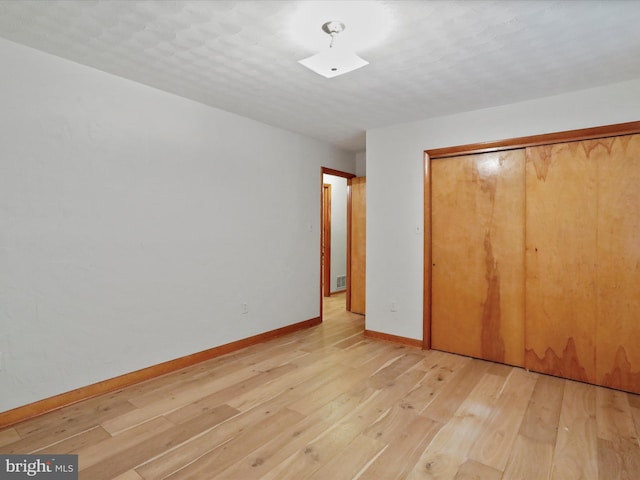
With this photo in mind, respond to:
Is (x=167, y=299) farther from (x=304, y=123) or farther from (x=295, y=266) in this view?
(x=304, y=123)

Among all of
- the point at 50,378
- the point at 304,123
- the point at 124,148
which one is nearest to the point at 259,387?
the point at 50,378

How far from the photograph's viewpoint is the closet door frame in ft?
9.16

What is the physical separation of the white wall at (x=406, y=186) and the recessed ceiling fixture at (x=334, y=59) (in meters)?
1.79

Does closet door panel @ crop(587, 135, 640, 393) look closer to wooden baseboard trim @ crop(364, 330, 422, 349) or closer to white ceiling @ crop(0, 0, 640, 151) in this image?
white ceiling @ crop(0, 0, 640, 151)

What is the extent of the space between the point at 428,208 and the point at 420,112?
99 centimetres

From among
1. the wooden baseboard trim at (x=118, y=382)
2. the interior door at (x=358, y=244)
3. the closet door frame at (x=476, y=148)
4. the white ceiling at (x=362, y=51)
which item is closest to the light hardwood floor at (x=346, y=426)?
the wooden baseboard trim at (x=118, y=382)

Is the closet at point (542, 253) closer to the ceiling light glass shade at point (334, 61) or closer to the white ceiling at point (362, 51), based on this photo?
the white ceiling at point (362, 51)

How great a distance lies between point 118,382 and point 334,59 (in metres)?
2.86

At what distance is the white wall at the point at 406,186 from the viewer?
3.17 m

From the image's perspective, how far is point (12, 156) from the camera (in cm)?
221

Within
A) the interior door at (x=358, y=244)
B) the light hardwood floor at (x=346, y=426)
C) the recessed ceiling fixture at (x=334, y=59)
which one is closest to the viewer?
the light hardwood floor at (x=346, y=426)

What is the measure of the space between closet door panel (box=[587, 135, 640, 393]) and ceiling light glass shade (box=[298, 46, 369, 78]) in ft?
7.28

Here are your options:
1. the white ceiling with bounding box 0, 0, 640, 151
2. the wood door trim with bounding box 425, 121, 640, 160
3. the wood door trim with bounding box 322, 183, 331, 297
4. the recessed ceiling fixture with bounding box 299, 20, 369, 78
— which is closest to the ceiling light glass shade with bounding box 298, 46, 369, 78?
the recessed ceiling fixture with bounding box 299, 20, 369, 78

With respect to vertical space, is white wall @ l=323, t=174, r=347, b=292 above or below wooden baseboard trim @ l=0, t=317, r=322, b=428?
above
